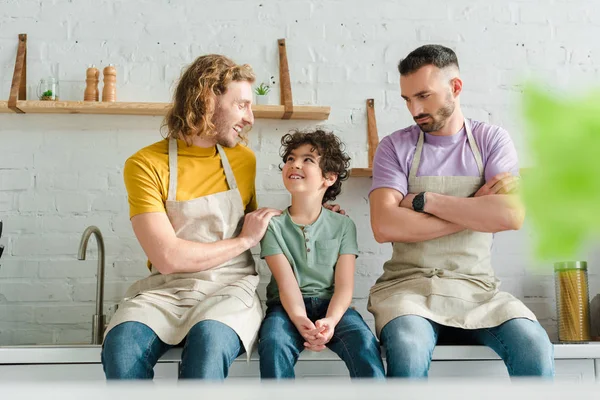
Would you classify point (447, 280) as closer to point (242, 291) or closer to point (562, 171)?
→ point (242, 291)

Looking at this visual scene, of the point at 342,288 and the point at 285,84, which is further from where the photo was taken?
the point at 285,84

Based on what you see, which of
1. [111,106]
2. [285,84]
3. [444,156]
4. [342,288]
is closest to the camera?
[342,288]

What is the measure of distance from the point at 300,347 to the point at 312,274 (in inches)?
10.1

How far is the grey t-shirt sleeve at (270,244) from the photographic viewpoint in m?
2.03

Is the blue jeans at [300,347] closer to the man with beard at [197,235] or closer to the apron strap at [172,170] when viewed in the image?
the man with beard at [197,235]

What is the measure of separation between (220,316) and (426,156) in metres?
0.85

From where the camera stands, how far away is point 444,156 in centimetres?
218

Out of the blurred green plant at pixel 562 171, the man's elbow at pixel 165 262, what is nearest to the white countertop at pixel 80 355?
the man's elbow at pixel 165 262

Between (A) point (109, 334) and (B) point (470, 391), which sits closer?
(B) point (470, 391)

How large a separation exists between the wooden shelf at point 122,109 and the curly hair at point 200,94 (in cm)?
24

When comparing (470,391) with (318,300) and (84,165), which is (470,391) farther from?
(84,165)

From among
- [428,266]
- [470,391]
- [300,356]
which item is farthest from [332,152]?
[470,391]

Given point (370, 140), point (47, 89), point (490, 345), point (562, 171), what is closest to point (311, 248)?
point (490, 345)

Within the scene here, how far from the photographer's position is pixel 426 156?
2.19 meters
